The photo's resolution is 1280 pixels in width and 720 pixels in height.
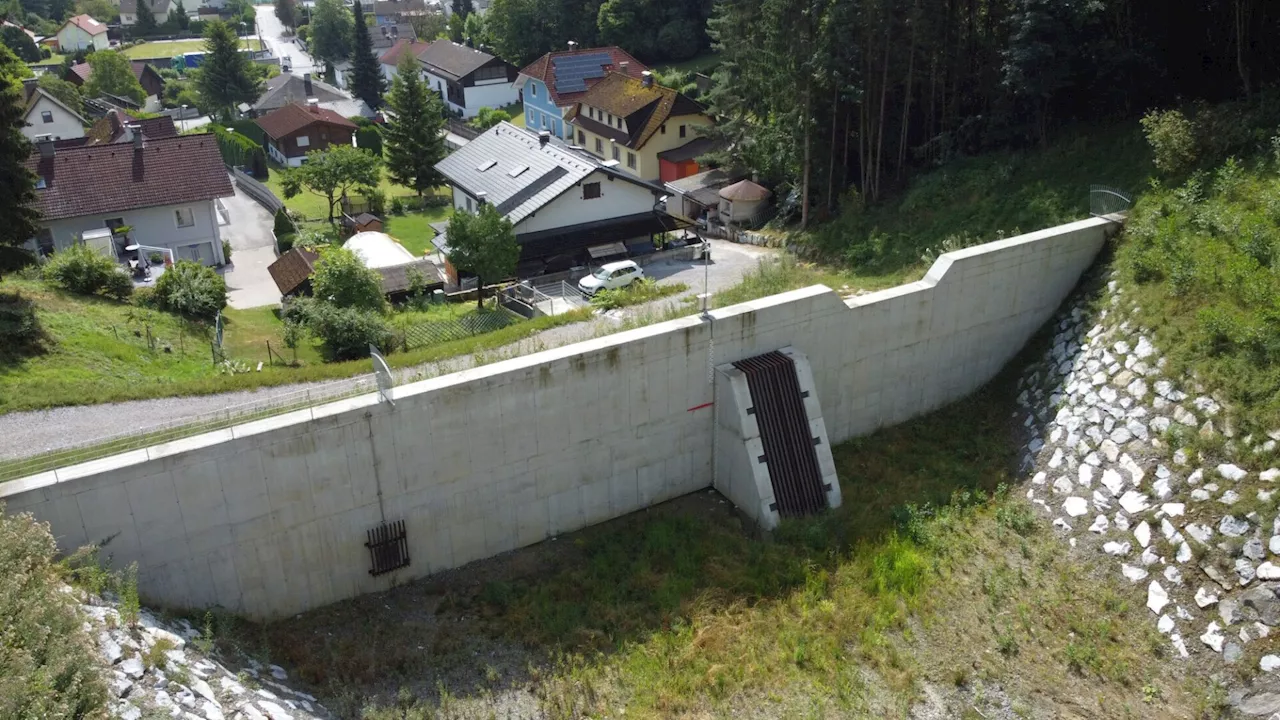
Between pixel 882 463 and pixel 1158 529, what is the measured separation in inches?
184

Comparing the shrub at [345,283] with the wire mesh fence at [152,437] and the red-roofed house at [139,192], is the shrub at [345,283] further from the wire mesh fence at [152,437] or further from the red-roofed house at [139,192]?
the red-roofed house at [139,192]

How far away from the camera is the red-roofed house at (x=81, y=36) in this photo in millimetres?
102375

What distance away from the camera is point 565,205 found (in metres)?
32.8

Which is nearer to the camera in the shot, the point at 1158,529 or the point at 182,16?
the point at 1158,529

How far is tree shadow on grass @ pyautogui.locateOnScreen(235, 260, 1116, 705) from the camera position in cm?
1182

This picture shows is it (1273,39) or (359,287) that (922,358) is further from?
(359,287)

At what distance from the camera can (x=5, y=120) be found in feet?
73.4

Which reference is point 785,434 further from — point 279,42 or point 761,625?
point 279,42

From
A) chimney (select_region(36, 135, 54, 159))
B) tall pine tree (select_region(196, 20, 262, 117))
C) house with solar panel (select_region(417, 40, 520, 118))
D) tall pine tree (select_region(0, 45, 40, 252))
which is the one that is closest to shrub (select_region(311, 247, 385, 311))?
tall pine tree (select_region(0, 45, 40, 252))

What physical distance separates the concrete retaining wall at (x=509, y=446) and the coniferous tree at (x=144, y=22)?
411 feet

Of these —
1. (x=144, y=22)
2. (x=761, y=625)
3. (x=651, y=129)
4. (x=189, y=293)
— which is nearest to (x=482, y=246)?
(x=189, y=293)

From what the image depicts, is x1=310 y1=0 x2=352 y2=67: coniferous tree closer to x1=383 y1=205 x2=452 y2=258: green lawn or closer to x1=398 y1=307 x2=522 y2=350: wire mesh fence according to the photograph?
x1=383 y1=205 x2=452 y2=258: green lawn

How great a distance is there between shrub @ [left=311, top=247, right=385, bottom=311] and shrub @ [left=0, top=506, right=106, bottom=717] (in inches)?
665

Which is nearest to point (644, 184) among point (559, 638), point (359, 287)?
point (359, 287)
